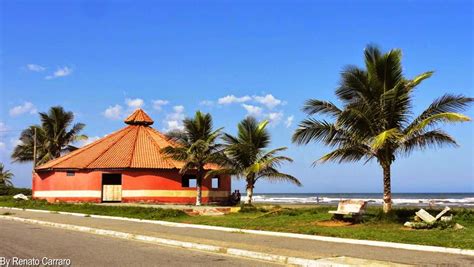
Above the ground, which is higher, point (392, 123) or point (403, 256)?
point (392, 123)

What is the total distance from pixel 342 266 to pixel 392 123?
32.0ft

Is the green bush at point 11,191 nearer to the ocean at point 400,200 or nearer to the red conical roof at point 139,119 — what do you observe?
the red conical roof at point 139,119

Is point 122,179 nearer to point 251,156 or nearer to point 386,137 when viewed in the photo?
point 251,156

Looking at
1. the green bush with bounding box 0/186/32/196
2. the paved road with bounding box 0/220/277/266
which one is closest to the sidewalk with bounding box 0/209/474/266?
the paved road with bounding box 0/220/277/266

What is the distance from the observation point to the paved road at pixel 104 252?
33.9 feet

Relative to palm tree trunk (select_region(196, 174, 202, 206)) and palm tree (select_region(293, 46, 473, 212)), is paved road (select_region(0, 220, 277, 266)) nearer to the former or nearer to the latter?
palm tree (select_region(293, 46, 473, 212))

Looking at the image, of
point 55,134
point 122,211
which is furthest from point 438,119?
point 55,134

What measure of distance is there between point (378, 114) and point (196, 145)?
52.3 feet

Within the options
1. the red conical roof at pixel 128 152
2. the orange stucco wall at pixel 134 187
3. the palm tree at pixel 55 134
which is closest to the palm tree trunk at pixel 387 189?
the red conical roof at pixel 128 152

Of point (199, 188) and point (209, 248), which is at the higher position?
point (199, 188)

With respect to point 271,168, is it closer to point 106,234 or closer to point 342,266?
point 106,234

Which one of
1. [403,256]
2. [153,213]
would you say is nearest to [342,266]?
[403,256]

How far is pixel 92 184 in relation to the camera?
34906mm

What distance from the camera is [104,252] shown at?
11.8 metres
